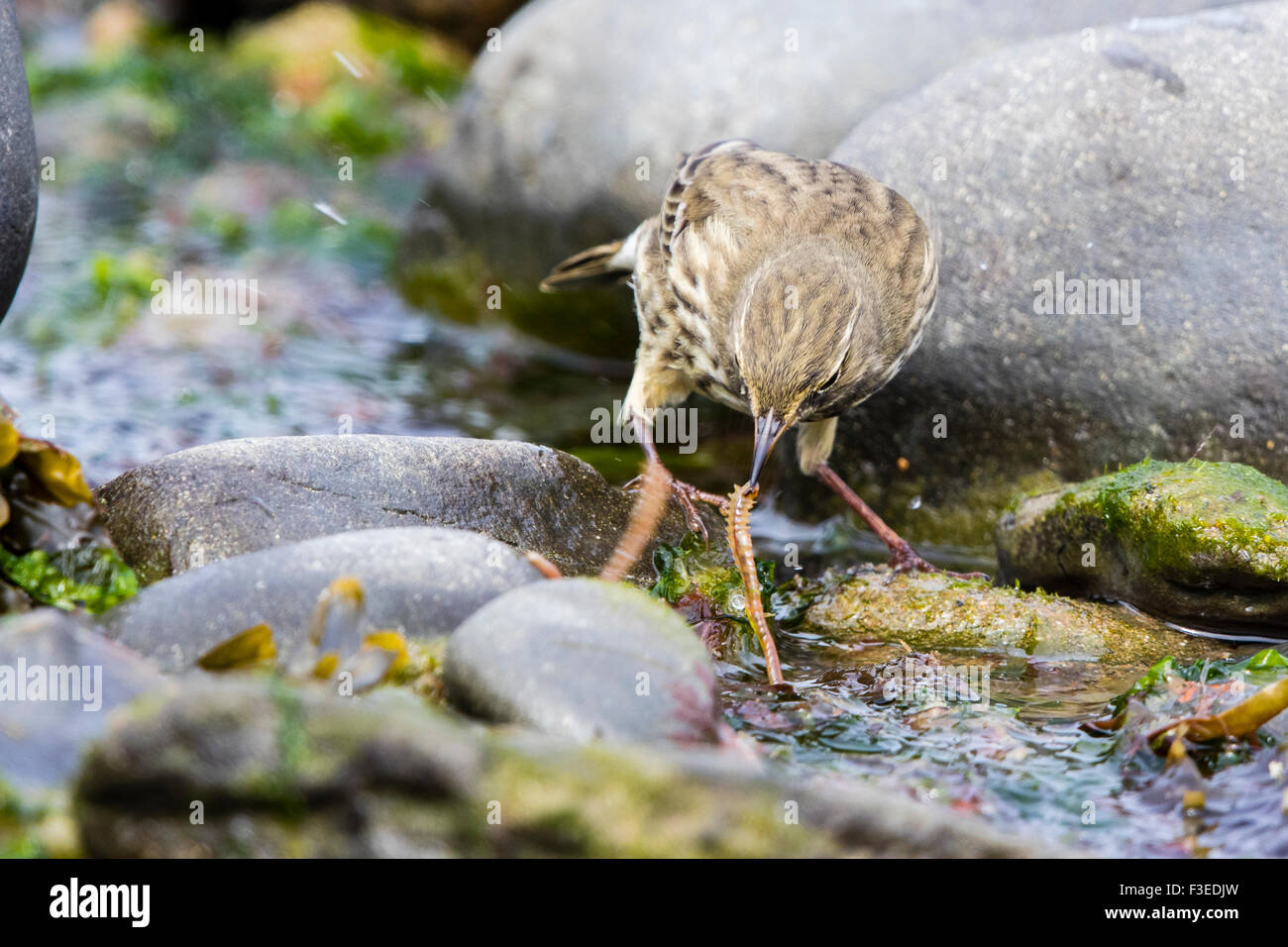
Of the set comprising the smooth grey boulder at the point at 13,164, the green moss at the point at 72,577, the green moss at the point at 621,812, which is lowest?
the green moss at the point at 621,812

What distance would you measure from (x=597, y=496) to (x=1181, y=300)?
2997 millimetres

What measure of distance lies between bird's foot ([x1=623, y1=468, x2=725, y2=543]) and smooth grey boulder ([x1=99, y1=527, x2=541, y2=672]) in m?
1.67

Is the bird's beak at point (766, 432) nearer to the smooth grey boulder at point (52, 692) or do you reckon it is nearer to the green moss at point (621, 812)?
the green moss at point (621, 812)

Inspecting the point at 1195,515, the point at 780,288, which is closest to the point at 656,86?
the point at 780,288

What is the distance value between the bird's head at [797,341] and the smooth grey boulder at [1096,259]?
149cm

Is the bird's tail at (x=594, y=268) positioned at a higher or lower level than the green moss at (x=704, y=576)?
higher

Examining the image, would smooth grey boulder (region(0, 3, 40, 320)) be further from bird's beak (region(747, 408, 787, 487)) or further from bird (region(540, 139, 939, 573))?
bird's beak (region(747, 408, 787, 487))

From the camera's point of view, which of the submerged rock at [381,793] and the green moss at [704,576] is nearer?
the submerged rock at [381,793]

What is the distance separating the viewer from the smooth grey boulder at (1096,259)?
21.0 ft

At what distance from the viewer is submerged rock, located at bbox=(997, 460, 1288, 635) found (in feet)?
17.4

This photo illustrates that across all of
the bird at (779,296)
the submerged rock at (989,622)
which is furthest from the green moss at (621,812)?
the submerged rock at (989,622)

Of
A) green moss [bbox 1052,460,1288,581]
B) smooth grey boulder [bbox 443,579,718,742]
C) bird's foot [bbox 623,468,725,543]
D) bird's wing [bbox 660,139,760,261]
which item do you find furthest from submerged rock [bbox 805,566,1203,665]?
bird's wing [bbox 660,139,760,261]

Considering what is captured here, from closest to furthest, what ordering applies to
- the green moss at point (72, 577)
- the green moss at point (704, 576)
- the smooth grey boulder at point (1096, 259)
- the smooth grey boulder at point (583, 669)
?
1. the smooth grey boulder at point (583, 669)
2. the green moss at point (72, 577)
3. the green moss at point (704, 576)
4. the smooth grey boulder at point (1096, 259)

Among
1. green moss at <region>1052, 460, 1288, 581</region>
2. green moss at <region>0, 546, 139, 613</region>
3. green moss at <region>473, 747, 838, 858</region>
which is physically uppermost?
green moss at <region>1052, 460, 1288, 581</region>
